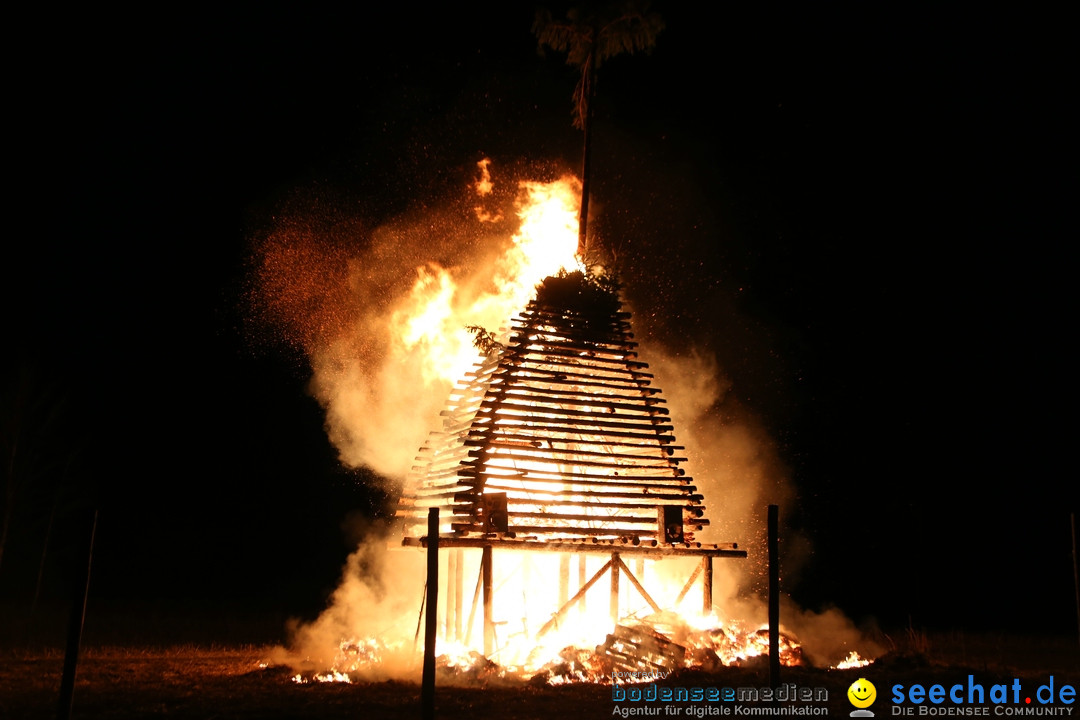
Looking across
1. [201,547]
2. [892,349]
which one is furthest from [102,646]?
[892,349]

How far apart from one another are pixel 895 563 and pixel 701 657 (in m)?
26.2

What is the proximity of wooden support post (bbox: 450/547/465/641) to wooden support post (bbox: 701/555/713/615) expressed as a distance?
4278mm

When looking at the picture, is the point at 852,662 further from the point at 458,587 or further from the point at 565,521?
the point at 458,587

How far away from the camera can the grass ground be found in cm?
1059

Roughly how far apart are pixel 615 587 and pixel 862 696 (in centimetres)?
430

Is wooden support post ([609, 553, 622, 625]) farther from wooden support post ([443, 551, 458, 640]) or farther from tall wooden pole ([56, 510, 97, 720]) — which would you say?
tall wooden pole ([56, 510, 97, 720])

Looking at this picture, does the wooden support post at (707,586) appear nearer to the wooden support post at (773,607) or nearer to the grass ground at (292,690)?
the grass ground at (292,690)

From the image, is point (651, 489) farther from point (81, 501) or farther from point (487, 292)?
point (81, 501)

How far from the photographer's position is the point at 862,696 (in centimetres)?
1166

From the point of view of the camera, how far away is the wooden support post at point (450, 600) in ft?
51.5

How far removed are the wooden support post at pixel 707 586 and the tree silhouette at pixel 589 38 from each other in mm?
7036

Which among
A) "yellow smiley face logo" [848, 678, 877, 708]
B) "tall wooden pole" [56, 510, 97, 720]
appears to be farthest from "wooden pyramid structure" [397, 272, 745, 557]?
"tall wooden pole" [56, 510, 97, 720]

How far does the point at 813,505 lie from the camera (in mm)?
35219

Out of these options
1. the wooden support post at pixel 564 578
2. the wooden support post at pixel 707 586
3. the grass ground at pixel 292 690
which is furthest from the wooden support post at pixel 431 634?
the wooden support post at pixel 707 586
